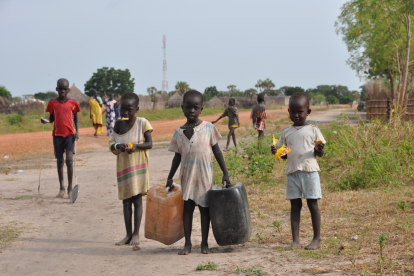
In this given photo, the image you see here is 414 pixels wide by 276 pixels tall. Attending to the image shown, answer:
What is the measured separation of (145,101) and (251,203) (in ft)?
101

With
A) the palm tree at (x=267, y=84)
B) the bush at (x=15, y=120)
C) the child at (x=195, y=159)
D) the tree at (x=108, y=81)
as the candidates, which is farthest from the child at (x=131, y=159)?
the palm tree at (x=267, y=84)

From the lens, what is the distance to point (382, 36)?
66.3 ft

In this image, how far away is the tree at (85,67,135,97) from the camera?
65.0m

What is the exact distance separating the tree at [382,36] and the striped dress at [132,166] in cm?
1075

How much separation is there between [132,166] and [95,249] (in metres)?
0.94

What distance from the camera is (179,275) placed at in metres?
3.50

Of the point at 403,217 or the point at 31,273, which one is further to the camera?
the point at 403,217

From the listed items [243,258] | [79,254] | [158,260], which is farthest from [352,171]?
[79,254]

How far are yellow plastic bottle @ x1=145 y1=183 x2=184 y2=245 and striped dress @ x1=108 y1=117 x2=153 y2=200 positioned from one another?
332mm

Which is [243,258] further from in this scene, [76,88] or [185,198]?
[76,88]

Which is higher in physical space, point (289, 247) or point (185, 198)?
point (185, 198)

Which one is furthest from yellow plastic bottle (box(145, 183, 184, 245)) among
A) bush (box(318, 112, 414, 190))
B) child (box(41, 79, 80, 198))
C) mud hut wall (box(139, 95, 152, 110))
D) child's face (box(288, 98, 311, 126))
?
mud hut wall (box(139, 95, 152, 110))

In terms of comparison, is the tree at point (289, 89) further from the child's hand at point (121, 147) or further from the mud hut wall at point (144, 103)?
the child's hand at point (121, 147)

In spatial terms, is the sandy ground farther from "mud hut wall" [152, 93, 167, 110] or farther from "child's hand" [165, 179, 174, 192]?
"mud hut wall" [152, 93, 167, 110]
